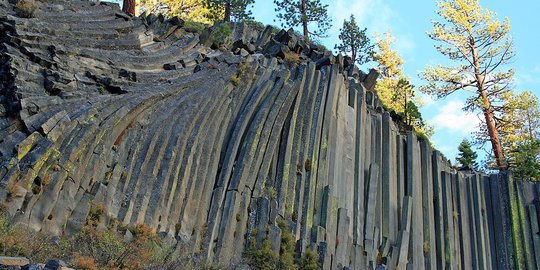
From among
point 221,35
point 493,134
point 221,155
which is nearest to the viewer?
point 221,155

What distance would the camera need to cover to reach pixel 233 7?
37.6m

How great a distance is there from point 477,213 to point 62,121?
650 inches

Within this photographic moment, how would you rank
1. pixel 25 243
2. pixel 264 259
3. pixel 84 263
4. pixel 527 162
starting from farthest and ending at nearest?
pixel 527 162 < pixel 264 259 < pixel 25 243 < pixel 84 263

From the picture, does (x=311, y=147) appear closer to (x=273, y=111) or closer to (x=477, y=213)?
(x=273, y=111)

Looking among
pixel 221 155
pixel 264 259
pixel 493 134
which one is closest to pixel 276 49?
pixel 221 155

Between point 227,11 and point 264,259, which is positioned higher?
point 227,11

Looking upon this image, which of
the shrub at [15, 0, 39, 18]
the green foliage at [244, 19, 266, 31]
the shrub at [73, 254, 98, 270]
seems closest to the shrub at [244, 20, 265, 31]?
the green foliage at [244, 19, 266, 31]

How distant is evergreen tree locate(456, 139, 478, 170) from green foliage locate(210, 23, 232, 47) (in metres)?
12.0

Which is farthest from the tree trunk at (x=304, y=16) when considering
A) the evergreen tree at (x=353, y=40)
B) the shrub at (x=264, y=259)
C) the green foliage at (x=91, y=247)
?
the green foliage at (x=91, y=247)

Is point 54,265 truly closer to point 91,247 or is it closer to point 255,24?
point 91,247

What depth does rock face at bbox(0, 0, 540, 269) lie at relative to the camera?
15016 millimetres

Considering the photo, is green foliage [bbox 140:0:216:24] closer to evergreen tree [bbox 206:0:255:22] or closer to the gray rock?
evergreen tree [bbox 206:0:255:22]

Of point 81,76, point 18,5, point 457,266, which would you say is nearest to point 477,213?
point 457,266

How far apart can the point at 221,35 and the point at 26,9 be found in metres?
8.60
